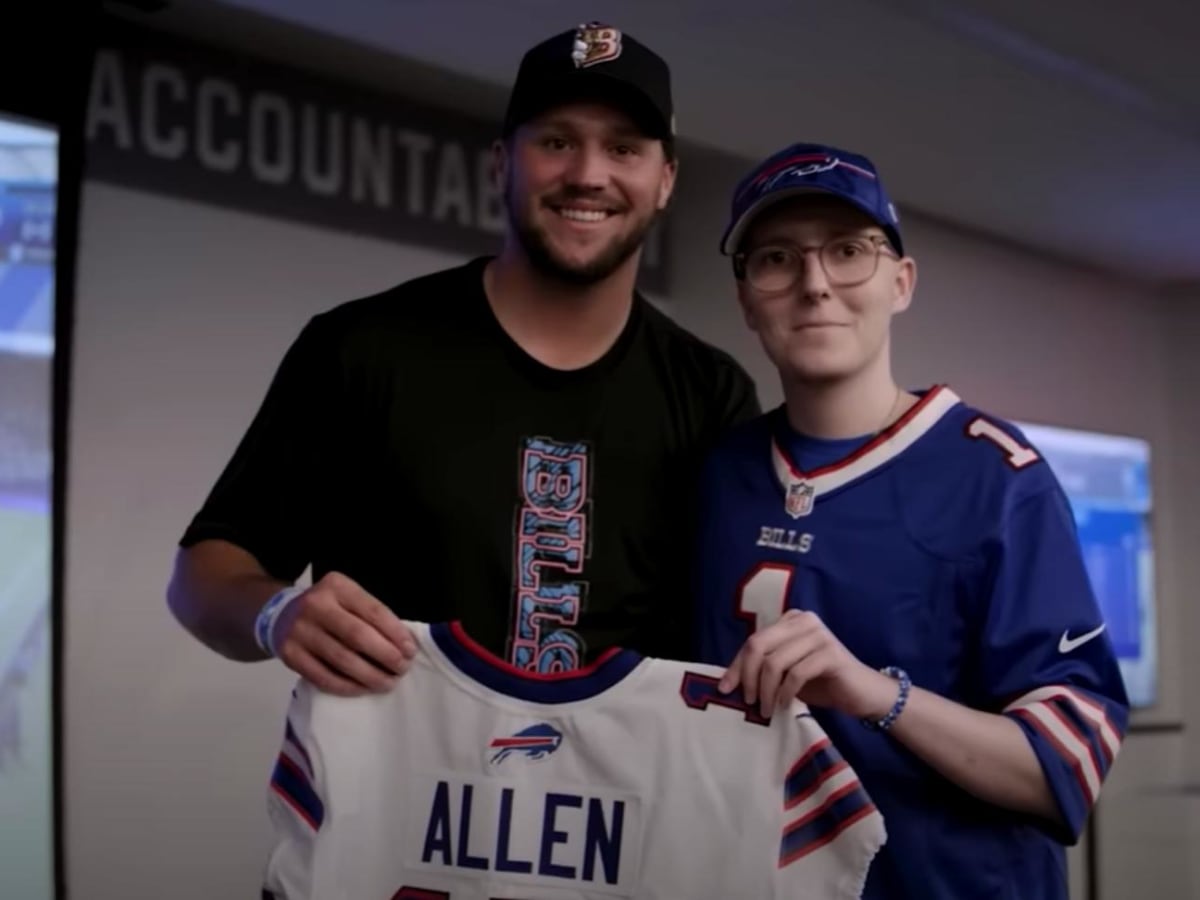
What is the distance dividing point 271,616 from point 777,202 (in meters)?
0.66

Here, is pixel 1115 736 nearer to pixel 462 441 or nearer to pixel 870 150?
pixel 462 441

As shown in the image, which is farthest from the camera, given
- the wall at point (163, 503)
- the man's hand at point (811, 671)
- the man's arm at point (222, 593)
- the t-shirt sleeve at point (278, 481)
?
the wall at point (163, 503)

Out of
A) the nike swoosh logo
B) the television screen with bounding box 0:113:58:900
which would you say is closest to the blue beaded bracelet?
the nike swoosh logo

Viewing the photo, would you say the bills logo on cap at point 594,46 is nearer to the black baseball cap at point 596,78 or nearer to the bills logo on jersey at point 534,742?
the black baseball cap at point 596,78

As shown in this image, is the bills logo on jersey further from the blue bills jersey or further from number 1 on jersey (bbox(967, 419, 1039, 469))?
number 1 on jersey (bbox(967, 419, 1039, 469))

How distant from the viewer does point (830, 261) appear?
139cm

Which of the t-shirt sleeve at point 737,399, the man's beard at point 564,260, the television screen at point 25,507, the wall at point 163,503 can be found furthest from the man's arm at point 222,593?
the wall at point 163,503

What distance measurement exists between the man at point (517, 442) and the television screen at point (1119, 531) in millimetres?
3372

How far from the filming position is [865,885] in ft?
4.23

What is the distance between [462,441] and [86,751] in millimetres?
1689

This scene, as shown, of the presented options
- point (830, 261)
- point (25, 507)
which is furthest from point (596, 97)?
point (25, 507)

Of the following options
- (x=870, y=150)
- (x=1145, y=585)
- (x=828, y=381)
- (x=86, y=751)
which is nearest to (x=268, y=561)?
(x=828, y=381)

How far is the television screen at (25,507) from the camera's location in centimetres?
258

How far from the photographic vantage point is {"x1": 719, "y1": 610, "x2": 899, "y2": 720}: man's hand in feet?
3.86
